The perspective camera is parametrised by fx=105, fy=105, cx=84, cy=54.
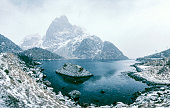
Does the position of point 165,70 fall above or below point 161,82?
above

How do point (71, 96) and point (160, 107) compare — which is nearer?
point (160, 107)

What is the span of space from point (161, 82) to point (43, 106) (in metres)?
66.0

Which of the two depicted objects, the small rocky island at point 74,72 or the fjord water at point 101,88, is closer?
the fjord water at point 101,88

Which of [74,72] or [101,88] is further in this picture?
[74,72]

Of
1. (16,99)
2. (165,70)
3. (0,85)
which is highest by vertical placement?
(0,85)

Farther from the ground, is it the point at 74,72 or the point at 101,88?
the point at 74,72

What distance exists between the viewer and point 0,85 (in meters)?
19.6

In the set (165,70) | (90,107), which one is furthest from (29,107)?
(165,70)

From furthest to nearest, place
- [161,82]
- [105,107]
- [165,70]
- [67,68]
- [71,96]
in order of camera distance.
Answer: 1. [67,68]
2. [165,70]
3. [161,82]
4. [71,96]
5. [105,107]

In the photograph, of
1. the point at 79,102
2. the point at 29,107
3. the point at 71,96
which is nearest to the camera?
the point at 29,107

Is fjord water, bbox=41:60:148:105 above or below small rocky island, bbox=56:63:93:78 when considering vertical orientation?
below

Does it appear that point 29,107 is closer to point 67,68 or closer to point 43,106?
point 43,106

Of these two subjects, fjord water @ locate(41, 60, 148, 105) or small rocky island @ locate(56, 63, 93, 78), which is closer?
fjord water @ locate(41, 60, 148, 105)

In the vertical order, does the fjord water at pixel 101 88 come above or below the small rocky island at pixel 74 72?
below
